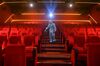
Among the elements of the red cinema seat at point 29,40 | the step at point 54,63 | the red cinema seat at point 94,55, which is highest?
the red cinema seat at point 29,40

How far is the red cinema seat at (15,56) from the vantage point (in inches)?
142

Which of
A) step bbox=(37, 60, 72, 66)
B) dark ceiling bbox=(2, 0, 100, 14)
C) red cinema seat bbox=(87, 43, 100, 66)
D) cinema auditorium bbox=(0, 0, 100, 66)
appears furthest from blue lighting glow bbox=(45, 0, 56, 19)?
red cinema seat bbox=(87, 43, 100, 66)

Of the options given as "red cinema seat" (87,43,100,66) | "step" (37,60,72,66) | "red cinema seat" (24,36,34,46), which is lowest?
"step" (37,60,72,66)

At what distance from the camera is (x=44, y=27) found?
8328 millimetres

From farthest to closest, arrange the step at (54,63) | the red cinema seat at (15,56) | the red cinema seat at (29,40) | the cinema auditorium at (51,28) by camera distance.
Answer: the red cinema seat at (29,40)
the cinema auditorium at (51,28)
the step at (54,63)
the red cinema seat at (15,56)

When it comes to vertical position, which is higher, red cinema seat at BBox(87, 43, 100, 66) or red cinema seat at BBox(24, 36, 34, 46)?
red cinema seat at BBox(24, 36, 34, 46)

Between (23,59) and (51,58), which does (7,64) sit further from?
(51,58)

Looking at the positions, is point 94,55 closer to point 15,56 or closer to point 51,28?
point 15,56

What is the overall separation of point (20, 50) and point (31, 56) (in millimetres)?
959

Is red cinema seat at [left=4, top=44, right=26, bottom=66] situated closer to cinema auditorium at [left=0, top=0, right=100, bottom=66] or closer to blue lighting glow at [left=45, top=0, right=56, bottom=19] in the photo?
cinema auditorium at [left=0, top=0, right=100, bottom=66]

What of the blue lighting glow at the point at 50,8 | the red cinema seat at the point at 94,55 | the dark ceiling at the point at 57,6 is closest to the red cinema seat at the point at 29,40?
the red cinema seat at the point at 94,55

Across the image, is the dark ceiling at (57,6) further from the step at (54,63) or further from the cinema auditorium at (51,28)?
the step at (54,63)

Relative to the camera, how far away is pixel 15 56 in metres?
3.61

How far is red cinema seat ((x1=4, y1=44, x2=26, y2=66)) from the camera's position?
361cm
